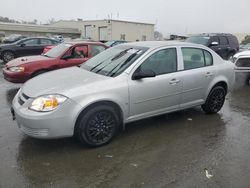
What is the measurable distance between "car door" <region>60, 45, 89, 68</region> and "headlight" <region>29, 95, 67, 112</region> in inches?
163

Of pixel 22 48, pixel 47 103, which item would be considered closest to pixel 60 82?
pixel 47 103

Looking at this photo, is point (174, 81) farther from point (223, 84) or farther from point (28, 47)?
point (28, 47)

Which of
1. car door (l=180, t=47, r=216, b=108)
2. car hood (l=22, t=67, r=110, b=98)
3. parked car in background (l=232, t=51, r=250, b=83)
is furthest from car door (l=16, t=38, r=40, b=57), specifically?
car door (l=180, t=47, r=216, b=108)

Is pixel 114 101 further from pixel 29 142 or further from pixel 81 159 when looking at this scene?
pixel 29 142

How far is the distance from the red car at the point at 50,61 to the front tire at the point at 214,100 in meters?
4.16

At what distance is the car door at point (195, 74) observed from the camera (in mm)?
5027

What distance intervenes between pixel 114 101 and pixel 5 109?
3128mm

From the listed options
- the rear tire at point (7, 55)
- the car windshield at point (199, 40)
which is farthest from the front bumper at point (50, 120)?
the rear tire at point (7, 55)

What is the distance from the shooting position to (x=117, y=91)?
13.5ft

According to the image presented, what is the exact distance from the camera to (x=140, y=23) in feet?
165

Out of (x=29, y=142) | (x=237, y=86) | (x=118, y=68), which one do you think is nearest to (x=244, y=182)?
(x=118, y=68)

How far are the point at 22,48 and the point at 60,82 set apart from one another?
11.8 meters

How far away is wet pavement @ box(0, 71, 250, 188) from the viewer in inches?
128

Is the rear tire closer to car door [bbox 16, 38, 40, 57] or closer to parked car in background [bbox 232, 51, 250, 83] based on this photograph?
car door [bbox 16, 38, 40, 57]
